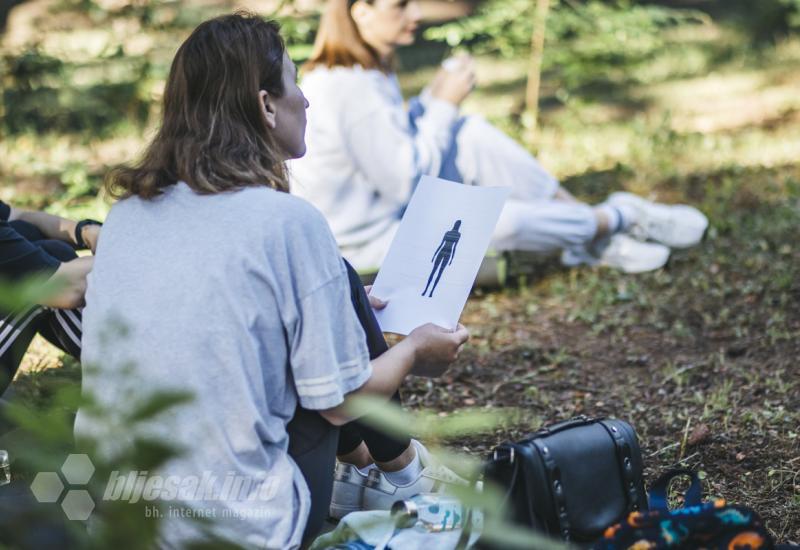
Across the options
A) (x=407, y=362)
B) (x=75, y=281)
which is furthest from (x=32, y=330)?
(x=407, y=362)

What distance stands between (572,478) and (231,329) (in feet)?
2.52

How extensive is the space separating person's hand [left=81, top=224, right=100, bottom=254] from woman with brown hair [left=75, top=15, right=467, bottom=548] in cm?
85

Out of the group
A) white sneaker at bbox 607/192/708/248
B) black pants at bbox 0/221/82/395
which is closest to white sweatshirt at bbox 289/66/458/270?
white sneaker at bbox 607/192/708/248

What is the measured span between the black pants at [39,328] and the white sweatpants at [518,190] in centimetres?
210

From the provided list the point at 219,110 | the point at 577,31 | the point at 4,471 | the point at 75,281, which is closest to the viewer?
the point at 219,110

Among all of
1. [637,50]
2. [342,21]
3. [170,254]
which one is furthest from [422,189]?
[637,50]

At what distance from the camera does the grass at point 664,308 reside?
3.05 meters

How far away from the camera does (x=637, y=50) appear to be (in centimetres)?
673

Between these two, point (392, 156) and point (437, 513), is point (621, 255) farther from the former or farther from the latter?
point (437, 513)

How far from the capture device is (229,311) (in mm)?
1755

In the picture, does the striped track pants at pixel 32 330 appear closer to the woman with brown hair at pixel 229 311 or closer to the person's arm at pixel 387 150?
the woman with brown hair at pixel 229 311

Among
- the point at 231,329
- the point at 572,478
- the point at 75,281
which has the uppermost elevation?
the point at 231,329

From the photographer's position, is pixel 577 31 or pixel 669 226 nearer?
pixel 669 226

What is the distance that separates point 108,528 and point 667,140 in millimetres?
5966
